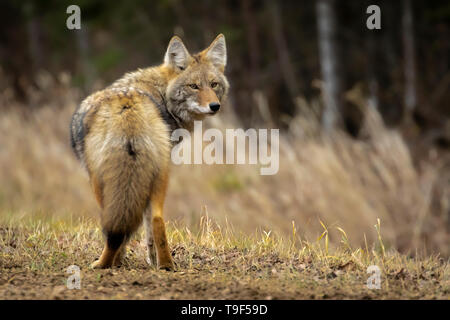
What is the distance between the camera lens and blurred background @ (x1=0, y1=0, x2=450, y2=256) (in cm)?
884

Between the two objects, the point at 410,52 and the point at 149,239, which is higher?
the point at 410,52

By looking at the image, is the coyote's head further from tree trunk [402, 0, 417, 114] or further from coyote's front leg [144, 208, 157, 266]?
tree trunk [402, 0, 417, 114]

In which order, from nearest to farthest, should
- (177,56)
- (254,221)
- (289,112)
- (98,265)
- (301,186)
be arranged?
(98,265) < (177,56) < (254,221) < (301,186) < (289,112)

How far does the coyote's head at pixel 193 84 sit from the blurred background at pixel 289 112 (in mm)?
1016

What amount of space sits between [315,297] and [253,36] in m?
12.3

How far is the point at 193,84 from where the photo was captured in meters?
5.21

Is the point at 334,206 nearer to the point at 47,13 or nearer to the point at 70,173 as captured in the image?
the point at 70,173

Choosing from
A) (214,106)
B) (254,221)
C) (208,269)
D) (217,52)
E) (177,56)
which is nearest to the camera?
(208,269)

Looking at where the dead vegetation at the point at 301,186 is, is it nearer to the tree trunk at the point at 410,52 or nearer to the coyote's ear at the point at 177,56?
the tree trunk at the point at 410,52

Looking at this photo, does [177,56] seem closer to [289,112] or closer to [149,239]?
[149,239]

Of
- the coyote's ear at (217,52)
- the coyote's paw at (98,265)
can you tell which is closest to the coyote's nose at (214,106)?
the coyote's ear at (217,52)

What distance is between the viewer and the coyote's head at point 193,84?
511 cm

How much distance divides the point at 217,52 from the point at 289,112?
1039 centimetres

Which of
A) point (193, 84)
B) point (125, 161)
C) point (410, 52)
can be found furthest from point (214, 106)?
point (410, 52)
